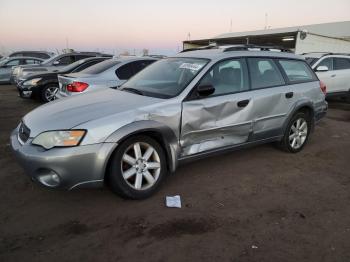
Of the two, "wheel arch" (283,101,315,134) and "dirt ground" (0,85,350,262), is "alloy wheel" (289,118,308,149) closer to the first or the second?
"wheel arch" (283,101,315,134)

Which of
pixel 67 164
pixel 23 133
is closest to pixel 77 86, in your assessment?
pixel 23 133

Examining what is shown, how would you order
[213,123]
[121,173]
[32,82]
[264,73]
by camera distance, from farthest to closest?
[32,82]
[264,73]
[213,123]
[121,173]

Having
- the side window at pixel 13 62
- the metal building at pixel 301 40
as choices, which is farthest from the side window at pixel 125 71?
the metal building at pixel 301 40

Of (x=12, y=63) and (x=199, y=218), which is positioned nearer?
(x=199, y=218)

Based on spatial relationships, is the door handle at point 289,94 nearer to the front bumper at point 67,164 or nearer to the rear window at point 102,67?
the front bumper at point 67,164

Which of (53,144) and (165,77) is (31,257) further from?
(165,77)

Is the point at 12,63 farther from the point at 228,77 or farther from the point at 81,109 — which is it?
the point at 228,77

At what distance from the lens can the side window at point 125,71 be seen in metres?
7.68

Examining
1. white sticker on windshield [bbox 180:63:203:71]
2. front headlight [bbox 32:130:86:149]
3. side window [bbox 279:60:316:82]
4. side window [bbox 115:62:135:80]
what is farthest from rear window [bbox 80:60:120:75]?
front headlight [bbox 32:130:86:149]

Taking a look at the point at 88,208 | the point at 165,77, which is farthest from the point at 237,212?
the point at 165,77

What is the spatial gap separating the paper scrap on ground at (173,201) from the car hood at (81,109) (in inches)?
43.1

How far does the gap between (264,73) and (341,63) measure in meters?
7.52

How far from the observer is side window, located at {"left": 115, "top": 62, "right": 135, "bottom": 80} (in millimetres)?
7681

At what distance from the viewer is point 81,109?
3.69 metres
